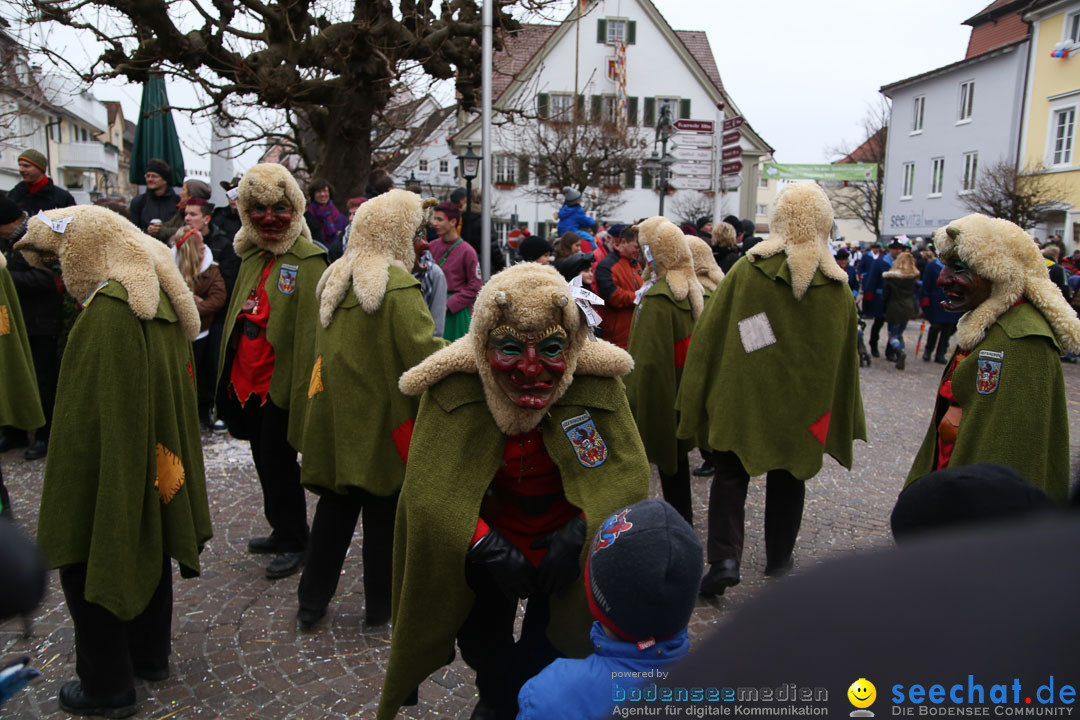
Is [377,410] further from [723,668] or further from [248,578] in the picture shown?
[723,668]

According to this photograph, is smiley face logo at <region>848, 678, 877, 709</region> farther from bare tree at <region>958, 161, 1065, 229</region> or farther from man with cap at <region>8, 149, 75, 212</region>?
bare tree at <region>958, 161, 1065, 229</region>

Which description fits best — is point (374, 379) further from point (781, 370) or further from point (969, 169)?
point (969, 169)

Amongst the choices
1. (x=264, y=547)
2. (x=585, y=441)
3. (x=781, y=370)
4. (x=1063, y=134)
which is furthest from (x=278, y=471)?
(x=1063, y=134)

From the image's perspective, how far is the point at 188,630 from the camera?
4266 millimetres

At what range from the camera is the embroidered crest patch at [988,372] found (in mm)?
3557

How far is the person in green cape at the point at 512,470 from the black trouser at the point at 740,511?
6.67 feet

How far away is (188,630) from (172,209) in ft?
18.6

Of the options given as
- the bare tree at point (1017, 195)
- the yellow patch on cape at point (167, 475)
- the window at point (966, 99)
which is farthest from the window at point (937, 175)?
the yellow patch on cape at point (167, 475)

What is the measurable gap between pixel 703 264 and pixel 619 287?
3.21 ft

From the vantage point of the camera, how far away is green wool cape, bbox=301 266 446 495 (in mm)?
4109

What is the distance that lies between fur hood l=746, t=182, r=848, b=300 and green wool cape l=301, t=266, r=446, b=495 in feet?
6.72

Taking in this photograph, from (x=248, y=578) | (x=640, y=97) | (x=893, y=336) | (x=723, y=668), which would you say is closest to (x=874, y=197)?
(x=640, y=97)

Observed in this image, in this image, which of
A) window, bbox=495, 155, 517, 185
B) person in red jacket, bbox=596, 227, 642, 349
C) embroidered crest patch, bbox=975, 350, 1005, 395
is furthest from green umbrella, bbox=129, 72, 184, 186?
window, bbox=495, 155, 517, 185

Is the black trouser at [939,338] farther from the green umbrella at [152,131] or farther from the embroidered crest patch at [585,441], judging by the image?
the embroidered crest patch at [585,441]
